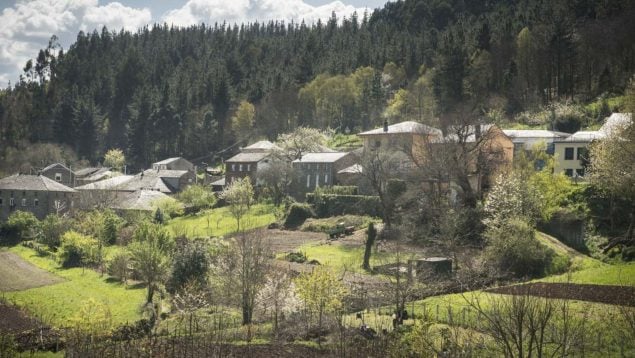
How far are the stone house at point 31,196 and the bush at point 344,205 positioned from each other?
33894 mm

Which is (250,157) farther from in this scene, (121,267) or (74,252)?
(121,267)

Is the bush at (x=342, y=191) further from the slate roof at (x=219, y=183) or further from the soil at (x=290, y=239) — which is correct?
the slate roof at (x=219, y=183)

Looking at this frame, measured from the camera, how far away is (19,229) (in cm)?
6738

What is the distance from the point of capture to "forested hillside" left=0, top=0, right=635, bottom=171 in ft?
279

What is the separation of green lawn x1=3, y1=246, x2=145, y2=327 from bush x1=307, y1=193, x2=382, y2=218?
23099 mm

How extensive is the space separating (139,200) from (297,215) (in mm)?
24530

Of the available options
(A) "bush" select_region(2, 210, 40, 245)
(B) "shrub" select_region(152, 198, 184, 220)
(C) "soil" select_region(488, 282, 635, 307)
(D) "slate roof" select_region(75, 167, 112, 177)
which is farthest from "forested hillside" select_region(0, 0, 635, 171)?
(A) "bush" select_region(2, 210, 40, 245)

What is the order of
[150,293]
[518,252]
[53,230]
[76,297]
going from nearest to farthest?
[518,252]
[150,293]
[76,297]
[53,230]

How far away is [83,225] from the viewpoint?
6172 centimetres

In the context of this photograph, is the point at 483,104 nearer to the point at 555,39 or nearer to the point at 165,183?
the point at 555,39

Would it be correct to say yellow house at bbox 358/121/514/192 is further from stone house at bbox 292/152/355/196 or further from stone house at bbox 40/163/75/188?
stone house at bbox 40/163/75/188

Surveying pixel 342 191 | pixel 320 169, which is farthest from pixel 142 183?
pixel 342 191

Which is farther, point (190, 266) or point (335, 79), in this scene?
point (335, 79)

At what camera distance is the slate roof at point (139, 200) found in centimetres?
7344
